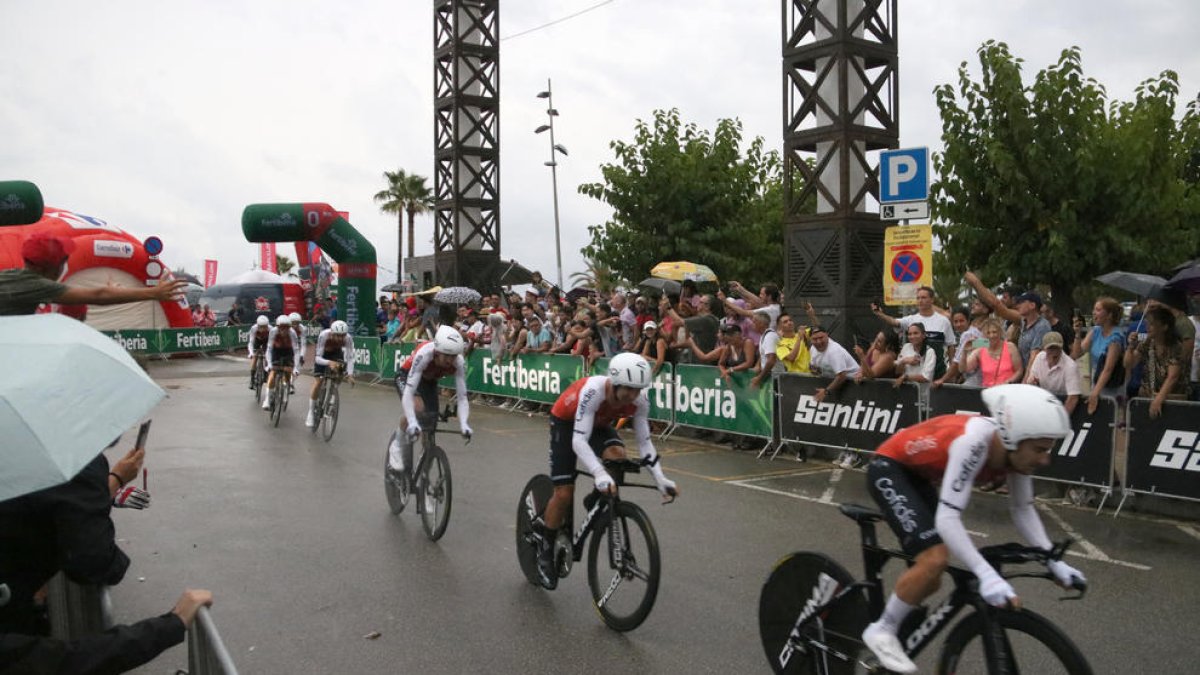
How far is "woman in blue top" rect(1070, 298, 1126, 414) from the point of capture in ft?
29.6

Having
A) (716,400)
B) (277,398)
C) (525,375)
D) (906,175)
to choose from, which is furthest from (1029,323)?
(277,398)

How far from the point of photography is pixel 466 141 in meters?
27.1

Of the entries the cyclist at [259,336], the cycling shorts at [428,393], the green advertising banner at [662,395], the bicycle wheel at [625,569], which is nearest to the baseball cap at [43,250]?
the bicycle wheel at [625,569]

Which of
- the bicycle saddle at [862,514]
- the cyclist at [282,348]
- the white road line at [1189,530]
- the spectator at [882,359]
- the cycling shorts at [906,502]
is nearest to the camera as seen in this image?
the cycling shorts at [906,502]

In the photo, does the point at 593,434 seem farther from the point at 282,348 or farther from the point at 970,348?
the point at 282,348

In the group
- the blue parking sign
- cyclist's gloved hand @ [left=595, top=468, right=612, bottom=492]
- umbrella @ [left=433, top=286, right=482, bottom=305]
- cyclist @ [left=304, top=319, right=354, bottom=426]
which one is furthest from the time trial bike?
umbrella @ [left=433, top=286, right=482, bottom=305]

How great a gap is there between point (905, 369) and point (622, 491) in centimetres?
349

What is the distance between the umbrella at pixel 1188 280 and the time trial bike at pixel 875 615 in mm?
5374

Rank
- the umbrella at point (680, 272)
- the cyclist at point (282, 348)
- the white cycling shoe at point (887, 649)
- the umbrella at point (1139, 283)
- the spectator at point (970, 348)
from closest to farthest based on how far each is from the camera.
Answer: the white cycling shoe at point (887, 649)
the umbrella at point (1139, 283)
the spectator at point (970, 348)
the cyclist at point (282, 348)
the umbrella at point (680, 272)

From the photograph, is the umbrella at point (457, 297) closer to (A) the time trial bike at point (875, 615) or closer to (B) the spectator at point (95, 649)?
(A) the time trial bike at point (875, 615)

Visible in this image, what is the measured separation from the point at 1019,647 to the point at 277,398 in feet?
45.1

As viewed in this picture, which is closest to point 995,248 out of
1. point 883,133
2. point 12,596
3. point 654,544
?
point 883,133

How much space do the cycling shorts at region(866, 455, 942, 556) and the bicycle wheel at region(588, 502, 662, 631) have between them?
157 centimetres

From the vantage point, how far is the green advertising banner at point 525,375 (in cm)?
→ 1631
